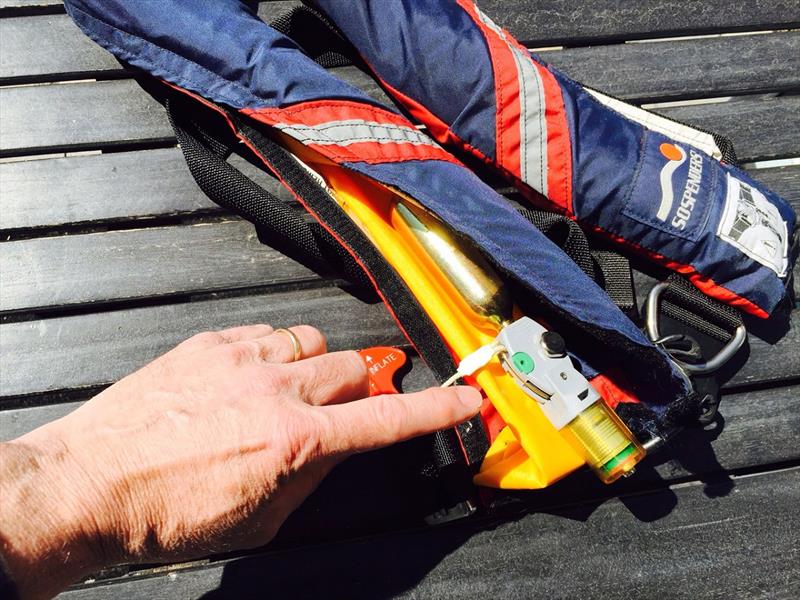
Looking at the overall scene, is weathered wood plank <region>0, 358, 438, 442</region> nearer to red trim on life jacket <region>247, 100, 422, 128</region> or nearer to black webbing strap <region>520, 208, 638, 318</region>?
red trim on life jacket <region>247, 100, 422, 128</region>

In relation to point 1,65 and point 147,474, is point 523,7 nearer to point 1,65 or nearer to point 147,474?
point 1,65

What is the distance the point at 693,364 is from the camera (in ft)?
3.99

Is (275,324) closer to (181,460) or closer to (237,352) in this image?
(237,352)

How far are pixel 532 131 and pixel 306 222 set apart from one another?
53cm

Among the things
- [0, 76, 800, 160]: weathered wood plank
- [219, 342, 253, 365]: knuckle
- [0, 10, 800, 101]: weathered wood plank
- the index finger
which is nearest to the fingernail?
the index finger

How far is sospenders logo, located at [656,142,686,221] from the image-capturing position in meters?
1.22

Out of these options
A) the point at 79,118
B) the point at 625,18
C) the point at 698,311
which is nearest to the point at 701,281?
the point at 698,311

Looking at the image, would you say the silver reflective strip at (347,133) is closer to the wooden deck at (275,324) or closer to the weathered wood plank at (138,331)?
the wooden deck at (275,324)

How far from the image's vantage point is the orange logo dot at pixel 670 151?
1262 millimetres

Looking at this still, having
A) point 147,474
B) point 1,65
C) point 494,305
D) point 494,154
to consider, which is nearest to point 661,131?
point 494,154

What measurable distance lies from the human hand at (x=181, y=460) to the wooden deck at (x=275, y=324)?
1.09 ft

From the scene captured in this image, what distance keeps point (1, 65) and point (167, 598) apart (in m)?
1.27

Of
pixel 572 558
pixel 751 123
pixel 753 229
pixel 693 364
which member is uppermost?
pixel 751 123

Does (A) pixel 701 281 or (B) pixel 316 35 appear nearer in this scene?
(A) pixel 701 281
